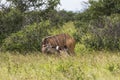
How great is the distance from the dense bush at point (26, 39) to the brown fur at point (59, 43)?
5.32 feet

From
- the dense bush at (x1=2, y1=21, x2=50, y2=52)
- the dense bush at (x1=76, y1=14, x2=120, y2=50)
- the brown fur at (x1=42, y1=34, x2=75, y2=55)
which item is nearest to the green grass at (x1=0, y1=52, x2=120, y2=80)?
the brown fur at (x1=42, y1=34, x2=75, y2=55)

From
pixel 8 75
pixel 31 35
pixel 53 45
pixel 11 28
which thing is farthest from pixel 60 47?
pixel 8 75

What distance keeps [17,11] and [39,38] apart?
1478mm

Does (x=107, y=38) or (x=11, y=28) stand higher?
(x=11, y=28)

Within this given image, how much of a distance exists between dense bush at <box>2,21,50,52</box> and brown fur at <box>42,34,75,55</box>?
1.62 meters

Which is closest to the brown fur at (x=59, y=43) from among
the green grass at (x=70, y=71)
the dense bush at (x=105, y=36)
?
the dense bush at (x=105, y=36)

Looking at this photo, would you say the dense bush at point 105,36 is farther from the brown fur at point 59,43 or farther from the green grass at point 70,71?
the green grass at point 70,71

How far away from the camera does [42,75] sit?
27.7ft

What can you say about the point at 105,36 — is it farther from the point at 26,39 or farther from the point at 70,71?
the point at 70,71

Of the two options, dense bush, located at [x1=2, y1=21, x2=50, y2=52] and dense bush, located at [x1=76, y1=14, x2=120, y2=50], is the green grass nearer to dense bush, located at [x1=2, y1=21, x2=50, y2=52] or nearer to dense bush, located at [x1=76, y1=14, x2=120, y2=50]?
dense bush, located at [x1=2, y1=21, x2=50, y2=52]

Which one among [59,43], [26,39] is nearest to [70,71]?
[59,43]

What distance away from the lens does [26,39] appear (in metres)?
15.7

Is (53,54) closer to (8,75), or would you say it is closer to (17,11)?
(17,11)

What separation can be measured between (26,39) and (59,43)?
190 centimetres
